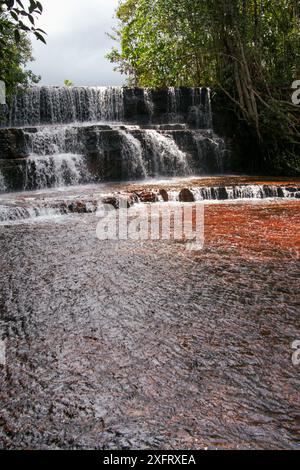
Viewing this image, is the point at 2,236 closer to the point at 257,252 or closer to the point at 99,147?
the point at 257,252

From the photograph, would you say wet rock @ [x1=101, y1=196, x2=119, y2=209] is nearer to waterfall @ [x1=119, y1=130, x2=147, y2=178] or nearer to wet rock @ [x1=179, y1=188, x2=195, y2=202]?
wet rock @ [x1=179, y1=188, x2=195, y2=202]

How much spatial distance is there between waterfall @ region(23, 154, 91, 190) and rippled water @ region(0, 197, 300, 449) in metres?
8.02

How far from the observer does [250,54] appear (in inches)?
618

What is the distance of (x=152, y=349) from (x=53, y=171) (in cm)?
1106

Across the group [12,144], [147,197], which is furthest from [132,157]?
[147,197]

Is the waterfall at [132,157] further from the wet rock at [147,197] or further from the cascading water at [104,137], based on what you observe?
the wet rock at [147,197]

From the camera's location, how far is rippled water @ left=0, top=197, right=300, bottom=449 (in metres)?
1.96

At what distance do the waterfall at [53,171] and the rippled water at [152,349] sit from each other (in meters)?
8.02

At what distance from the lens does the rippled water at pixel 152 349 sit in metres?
1.96

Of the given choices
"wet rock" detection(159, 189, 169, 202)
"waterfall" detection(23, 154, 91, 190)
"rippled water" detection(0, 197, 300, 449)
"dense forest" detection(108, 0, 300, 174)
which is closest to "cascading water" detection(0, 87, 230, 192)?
→ "waterfall" detection(23, 154, 91, 190)

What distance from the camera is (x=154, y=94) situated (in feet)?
57.5

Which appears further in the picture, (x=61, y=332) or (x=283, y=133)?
(x=283, y=133)
